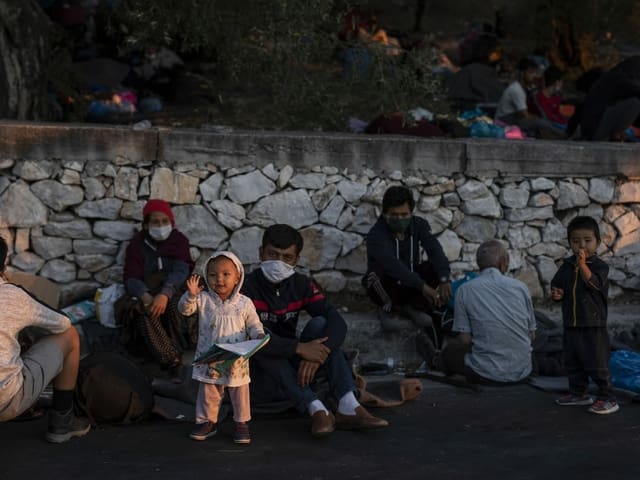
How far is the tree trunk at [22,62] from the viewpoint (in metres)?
8.83

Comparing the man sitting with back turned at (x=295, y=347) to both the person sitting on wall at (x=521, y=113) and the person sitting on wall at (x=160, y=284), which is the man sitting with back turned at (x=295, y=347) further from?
the person sitting on wall at (x=521, y=113)

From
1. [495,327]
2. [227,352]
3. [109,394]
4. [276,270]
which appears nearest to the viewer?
[227,352]

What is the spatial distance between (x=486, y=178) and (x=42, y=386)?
4.13 m

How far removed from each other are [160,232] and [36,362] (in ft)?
6.85

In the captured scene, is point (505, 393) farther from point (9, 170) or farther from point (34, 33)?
point (34, 33)

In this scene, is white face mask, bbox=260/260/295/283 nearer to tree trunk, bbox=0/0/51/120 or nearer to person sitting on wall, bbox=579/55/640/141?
tree trunk, bbox=0/0/51/120

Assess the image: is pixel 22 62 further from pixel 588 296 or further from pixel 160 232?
pixel 588 296

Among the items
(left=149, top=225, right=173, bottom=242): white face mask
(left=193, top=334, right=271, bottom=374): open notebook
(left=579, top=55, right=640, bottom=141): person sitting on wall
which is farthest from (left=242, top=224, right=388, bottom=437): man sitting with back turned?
(left=579, top=55, right=640, bottom=141): person sitting on wall

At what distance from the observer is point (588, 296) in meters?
6.36

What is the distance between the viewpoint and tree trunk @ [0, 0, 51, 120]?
8.83 m

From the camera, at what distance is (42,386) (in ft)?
17.4

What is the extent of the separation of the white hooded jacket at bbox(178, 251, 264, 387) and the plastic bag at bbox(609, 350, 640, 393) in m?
2.52

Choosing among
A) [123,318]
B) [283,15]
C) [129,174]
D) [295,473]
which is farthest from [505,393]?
[283,15]

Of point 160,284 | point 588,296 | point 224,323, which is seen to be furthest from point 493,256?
point 160,284
